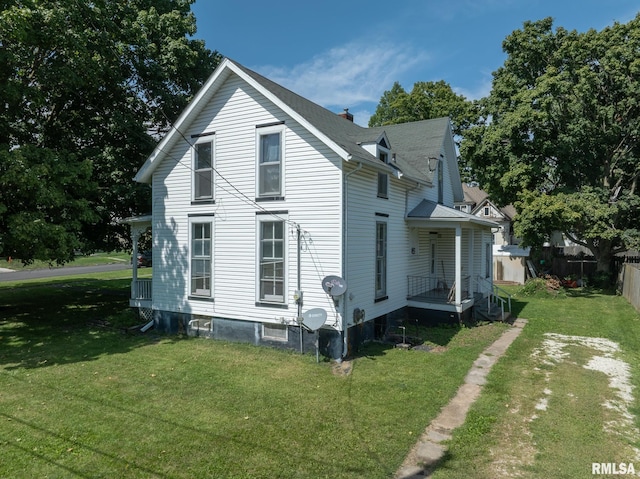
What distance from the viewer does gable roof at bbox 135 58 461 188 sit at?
10367 millimetres

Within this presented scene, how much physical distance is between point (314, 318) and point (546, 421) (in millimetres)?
5211

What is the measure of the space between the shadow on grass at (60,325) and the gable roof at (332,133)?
553cm

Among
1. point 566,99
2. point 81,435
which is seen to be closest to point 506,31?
point 566,99

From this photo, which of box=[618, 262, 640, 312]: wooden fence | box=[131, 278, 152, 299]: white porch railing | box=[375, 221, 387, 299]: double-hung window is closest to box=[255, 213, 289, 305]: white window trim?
box=[375, 221, 387, 299]: double-hung window

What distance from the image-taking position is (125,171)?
52.5 ft

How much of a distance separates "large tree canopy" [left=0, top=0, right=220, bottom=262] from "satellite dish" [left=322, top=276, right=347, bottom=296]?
330 inches

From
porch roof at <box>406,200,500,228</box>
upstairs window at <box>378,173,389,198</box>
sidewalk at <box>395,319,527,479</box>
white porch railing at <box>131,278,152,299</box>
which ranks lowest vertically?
sidewalk at <box>395,319,527,479</box>

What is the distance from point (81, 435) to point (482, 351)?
9840mm

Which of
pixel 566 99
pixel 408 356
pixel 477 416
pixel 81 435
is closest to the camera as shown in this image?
pixel 81 435

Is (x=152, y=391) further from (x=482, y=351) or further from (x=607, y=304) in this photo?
(x=607, y=304)

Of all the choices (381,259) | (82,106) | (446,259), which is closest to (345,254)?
(381,259)

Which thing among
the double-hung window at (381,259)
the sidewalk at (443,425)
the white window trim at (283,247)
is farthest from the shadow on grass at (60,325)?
the sidewalk at (443,425)

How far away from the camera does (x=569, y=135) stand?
2231 centimetres
